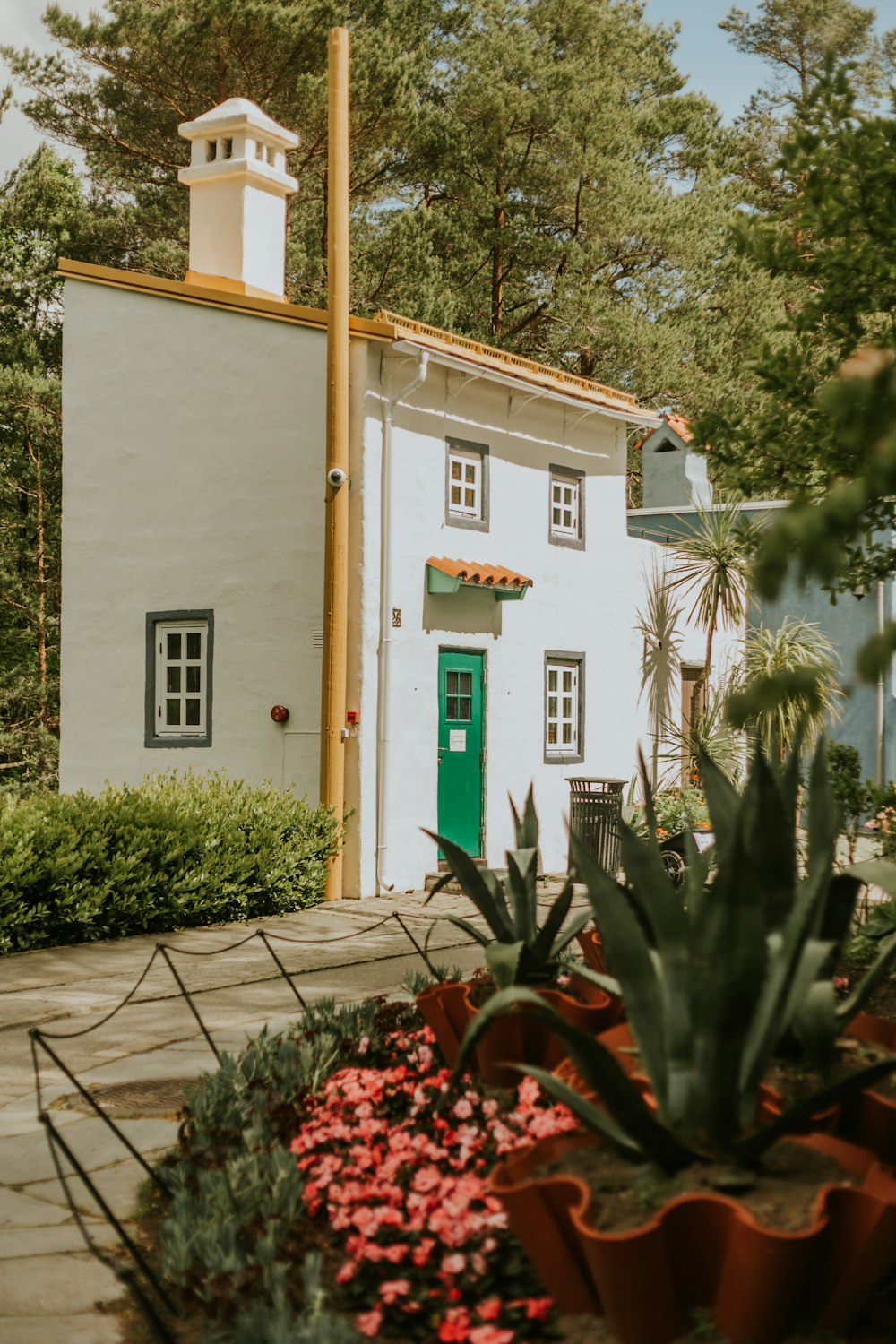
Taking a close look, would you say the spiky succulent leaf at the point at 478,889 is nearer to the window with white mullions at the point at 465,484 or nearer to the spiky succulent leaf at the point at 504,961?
the spiky succulent leaf at the point at 504,961

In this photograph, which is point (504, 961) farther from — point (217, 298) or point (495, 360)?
point (495, 360)

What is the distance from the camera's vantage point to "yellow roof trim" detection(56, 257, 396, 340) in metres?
12.7

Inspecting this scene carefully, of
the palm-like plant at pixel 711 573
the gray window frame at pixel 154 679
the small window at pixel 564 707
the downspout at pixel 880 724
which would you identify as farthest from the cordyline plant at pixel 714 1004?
the downspout at pixel 880 724

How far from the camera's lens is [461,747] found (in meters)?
13.9

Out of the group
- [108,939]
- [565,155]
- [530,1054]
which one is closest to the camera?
[530,1054]

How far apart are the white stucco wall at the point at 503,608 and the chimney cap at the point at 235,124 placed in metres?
2.93

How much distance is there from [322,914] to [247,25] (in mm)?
15507

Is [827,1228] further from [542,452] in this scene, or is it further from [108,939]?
[542,452]

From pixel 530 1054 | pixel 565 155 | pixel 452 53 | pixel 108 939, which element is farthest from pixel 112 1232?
pixel 452 53

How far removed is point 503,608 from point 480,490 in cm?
127

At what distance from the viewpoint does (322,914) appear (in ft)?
37.6

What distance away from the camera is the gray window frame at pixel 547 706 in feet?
49.5

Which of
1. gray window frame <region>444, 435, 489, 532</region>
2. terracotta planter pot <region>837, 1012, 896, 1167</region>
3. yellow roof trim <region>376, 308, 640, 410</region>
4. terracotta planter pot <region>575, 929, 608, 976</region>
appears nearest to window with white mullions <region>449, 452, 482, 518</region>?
gray window frame <region>444, 435, 489, 532</region>

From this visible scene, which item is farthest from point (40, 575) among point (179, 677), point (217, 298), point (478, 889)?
point (478, 889)
